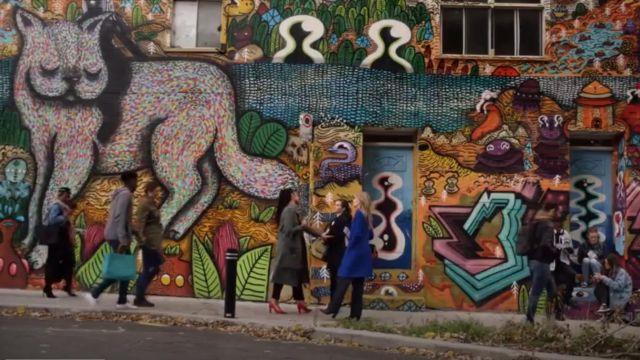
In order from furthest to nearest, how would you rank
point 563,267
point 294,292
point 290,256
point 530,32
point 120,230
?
1. point 530,32
2. point 563,267
3. point 294,292
4. point 290,256
5. point 120,230

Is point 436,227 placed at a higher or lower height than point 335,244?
higher

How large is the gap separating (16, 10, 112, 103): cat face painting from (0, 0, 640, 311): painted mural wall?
0.08 ft

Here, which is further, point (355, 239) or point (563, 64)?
point (563, 64)

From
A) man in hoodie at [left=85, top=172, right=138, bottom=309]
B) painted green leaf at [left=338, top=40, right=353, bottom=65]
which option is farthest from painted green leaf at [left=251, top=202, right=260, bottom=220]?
painted green leaf at [left=338, top=40, right=353, bottom=65]

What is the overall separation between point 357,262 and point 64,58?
20.8ft

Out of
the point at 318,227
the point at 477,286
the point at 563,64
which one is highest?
the point at 563,64

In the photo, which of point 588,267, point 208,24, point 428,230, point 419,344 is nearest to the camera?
point 419,344

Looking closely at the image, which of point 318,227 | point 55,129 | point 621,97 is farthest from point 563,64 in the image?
point 55,129

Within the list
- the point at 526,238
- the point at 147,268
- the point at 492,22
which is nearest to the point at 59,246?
the point at 147,268

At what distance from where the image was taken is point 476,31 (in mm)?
13141

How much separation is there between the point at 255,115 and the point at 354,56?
1892 mm

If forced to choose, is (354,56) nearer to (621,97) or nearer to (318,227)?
(318,227)

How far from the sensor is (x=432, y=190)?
12625 mm

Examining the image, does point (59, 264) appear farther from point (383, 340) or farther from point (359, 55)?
A: point (359, 55)
